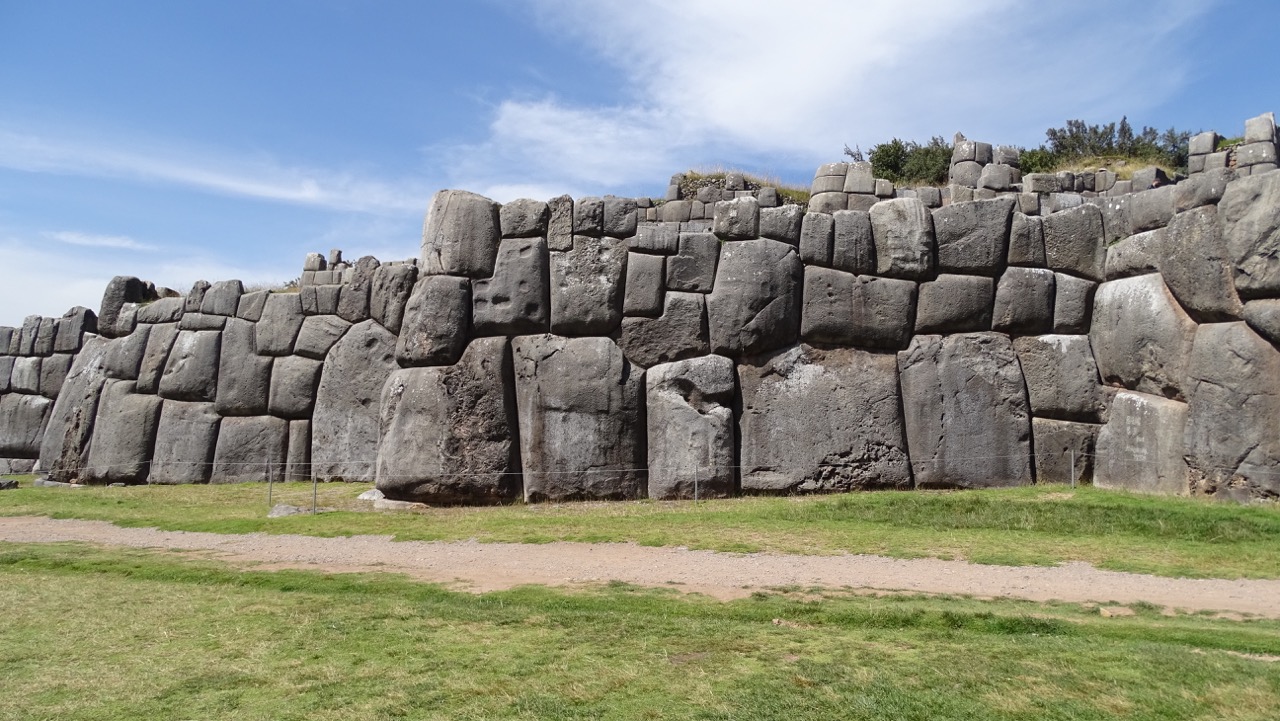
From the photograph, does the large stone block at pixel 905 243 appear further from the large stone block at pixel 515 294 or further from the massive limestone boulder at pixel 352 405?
the massive limestone boulder at pixel 352 405

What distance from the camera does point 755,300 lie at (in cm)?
1709

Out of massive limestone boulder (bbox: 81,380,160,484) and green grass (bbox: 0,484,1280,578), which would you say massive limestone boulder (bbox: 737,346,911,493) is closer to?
green grass (bbox: 0,484,1280,578)

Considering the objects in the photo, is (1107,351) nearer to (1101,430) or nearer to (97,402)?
(1101,430)

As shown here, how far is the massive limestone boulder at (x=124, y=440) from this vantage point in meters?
23.0

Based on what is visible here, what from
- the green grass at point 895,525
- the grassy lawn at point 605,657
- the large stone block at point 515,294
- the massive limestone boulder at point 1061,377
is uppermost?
the large stone block at point 515,294

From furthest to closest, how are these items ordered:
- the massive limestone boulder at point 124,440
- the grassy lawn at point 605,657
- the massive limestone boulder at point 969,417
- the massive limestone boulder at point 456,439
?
1. the massive limestone boulder at point 124,440
2. the massive limestone boulder at point 456,439
3. the massive limestone boulder at point 969,417
4. the grassy lawn at point 605,657

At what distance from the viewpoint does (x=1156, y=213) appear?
16.0m

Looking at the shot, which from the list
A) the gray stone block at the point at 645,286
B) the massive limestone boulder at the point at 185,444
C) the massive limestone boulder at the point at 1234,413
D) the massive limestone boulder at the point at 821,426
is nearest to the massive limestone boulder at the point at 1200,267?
the massive limestone boulder at the point at 1234,413

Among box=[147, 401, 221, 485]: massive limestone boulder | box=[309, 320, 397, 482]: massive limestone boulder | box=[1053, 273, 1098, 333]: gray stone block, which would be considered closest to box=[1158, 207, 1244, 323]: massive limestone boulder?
box=[1053, 273, 1098, 333]: gray stone block

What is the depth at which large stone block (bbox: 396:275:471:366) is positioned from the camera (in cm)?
1725

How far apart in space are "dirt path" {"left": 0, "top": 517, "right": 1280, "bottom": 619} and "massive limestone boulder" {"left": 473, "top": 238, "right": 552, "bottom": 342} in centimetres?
499

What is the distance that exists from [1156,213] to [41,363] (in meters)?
29.3

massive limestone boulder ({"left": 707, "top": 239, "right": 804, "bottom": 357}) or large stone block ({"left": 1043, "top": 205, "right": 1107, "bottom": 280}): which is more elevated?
large stone block ({"left": 1043, "top": 205, "right": 1107, "bottom": 280})

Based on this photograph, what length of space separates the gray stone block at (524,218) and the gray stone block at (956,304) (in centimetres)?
709
